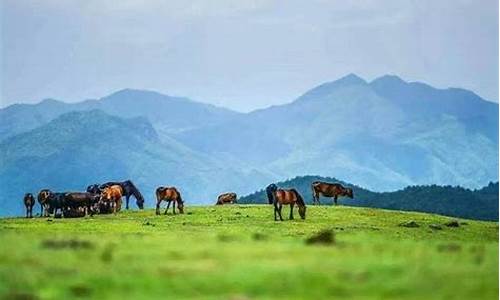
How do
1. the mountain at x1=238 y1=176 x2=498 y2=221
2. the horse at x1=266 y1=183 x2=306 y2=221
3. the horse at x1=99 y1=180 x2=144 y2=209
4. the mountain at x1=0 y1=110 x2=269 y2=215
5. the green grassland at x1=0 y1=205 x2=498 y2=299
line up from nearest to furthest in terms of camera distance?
the green grassland at x1=0 y1=205 x2=498 y2=299, the horse at x1=266 y1=183 x2=306 y2=221, the mountain at x1=238 y1=176 x2=498 y2=221, the horse at x1=99 y1=180 x2=144 y2=209, the mountain at x1=0 y1=110 x2=269 y2=215

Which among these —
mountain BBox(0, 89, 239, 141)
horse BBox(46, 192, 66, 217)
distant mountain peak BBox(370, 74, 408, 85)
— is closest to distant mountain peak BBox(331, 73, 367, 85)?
distant mountain peak BBox(370, 74, 408, 85)

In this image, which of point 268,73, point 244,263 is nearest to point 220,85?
point 268,73

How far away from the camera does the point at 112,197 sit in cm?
3388

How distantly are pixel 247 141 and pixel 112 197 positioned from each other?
42.1ft

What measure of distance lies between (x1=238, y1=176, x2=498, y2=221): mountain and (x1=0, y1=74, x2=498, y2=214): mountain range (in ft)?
1.44

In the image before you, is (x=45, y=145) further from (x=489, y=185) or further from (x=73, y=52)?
(x=489, y=185)

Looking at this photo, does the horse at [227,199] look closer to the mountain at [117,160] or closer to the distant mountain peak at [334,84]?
the mountain at [117,160]

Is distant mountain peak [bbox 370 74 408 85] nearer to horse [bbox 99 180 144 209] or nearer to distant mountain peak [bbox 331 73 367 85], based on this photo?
distant mountain peak [bbox 331 73 367 85]

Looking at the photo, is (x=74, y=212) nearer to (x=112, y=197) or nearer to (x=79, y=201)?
(x=79, y=201)

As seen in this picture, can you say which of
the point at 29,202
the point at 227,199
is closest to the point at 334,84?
the point at 227,199

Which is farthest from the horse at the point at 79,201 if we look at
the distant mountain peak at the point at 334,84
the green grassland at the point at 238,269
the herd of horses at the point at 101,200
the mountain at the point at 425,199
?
the mountain at the point at 425,199

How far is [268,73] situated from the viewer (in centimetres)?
3412

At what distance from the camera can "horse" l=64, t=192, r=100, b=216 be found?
1258 inches

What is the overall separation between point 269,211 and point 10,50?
955 cm
